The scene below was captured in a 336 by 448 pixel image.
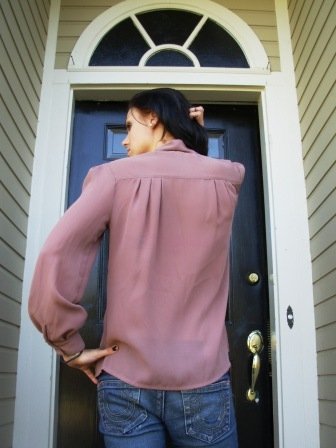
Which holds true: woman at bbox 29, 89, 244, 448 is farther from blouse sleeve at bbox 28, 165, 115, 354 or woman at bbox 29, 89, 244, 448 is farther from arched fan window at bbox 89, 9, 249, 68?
arched fan window at bbox 89, 9, 249, 68

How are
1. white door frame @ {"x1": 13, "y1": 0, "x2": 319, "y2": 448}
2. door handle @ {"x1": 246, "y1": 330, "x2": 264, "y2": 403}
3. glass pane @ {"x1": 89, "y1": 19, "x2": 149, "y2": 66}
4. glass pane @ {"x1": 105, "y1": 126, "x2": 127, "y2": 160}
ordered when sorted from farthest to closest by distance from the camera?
1. glass pane @ {"x1": 89, "y1": 19, "x2": 149, "y2": 66}
2. glass pane @ {"x1": 105, "y1": 126, "x2": 127, "y2": 160}
3. door handle @ {"x1": 246, "y1": 330, "x2": 264, "y2": 403}
4. white door frame @ {"x1": 13, "y1": 0, "x2": 319, "y2": 448}

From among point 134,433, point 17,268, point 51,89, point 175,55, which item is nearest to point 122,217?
point 134,433

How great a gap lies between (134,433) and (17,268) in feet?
4.60

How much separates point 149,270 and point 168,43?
2.10 meters

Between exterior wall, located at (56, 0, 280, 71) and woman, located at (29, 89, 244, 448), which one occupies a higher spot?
exterior wall, located at (56, 0, 280, 71)

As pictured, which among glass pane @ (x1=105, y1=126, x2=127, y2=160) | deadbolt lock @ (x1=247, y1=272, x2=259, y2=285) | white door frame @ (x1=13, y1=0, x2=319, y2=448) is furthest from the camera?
glass pane @ (x1=105, y1=126, x2=127, y2=160)

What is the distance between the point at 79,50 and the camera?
2781mm

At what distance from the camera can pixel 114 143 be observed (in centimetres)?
276

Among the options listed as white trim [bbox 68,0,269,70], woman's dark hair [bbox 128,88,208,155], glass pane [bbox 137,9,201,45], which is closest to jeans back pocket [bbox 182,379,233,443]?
woman's dark hair [bbox 128,88,208,155]

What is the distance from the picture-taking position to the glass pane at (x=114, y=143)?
2.73 meters

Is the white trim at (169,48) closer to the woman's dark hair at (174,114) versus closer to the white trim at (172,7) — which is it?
the white trim at (172,7)

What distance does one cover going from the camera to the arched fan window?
112 inches

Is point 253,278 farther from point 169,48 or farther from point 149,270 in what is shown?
point 149,270

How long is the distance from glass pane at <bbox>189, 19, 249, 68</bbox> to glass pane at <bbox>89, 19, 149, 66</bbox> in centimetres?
31
